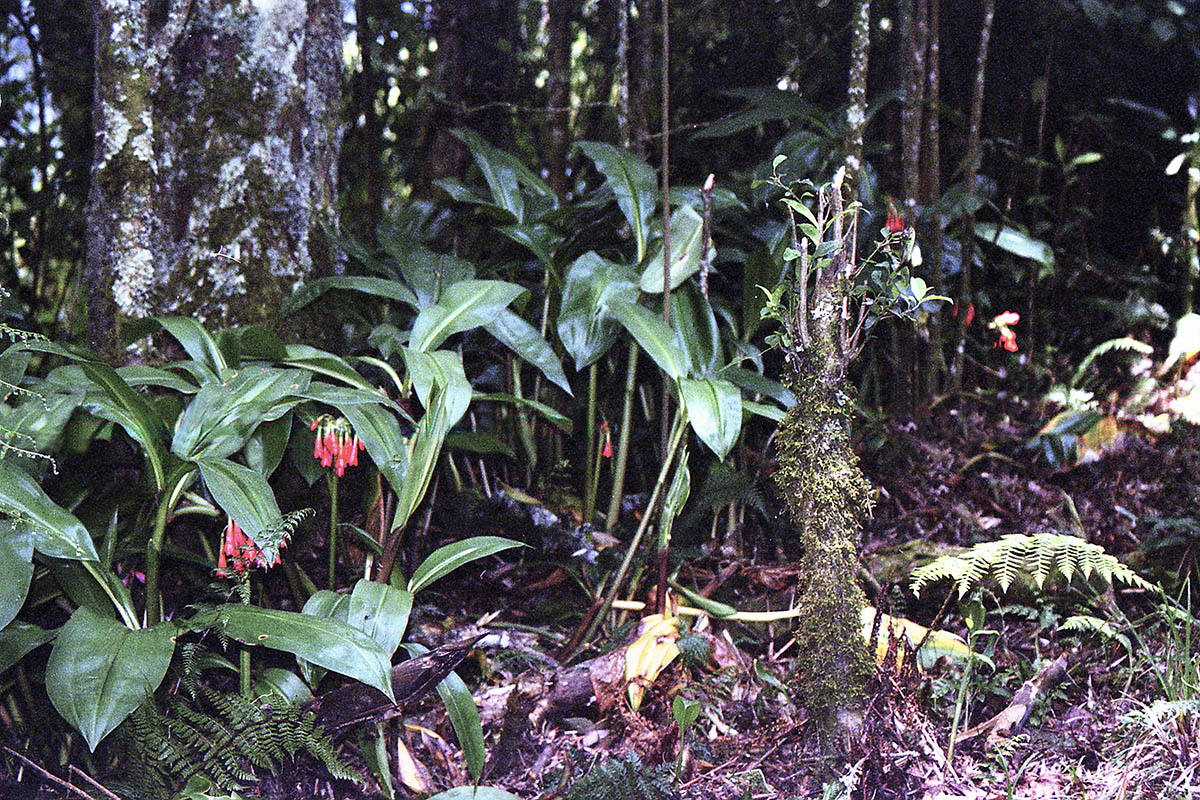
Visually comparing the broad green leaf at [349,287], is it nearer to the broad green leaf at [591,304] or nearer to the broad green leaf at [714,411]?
the broad green leaf at [591,304]

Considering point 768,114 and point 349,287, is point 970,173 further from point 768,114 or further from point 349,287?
point 349,287

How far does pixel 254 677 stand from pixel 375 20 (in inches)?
137

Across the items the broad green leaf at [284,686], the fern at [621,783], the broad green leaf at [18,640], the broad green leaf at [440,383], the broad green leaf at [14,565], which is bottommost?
the fern at [621,783]

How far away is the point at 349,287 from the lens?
2.42m

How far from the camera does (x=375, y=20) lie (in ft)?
14.5

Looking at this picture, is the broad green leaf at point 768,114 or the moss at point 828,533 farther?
the broad green leaf at point 768,114

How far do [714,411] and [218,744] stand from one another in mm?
1227

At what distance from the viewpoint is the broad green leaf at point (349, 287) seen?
2408mm

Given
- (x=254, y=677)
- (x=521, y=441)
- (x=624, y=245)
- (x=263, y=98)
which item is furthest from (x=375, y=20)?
(x=254, y=677)

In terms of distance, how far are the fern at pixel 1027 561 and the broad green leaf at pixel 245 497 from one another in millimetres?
1317

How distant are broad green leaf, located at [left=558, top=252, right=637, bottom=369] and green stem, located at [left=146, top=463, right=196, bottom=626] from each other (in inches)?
37.8

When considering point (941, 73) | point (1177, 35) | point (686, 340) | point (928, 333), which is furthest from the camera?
point (941, 73)

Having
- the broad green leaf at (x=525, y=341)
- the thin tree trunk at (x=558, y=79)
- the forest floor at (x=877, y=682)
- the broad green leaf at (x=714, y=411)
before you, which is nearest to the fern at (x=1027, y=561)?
the forest floor at (x=877, y=682)

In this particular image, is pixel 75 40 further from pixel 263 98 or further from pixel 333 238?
pixel 333 238
